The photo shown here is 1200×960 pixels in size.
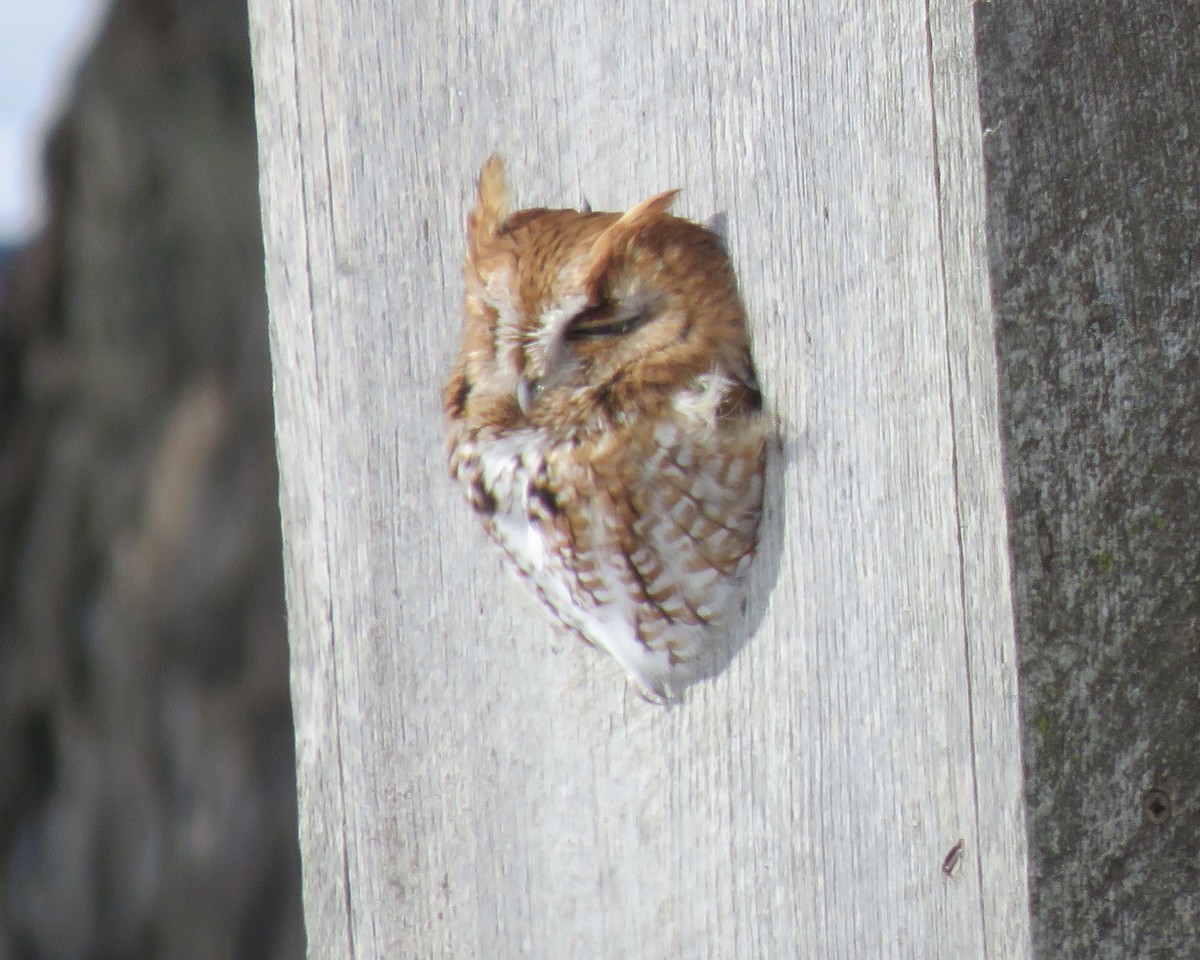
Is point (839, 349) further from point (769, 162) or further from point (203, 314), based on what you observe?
point (203, 314)

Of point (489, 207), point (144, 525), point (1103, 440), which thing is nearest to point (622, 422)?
point (489, 207)

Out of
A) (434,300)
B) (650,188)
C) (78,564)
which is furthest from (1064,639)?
(78,564)

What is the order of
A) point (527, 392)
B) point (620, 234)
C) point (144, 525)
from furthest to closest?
1. point (144, 525)
2. point (527, 392)
3. point (620, 234)

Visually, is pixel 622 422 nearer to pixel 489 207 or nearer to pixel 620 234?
pixel 620 234

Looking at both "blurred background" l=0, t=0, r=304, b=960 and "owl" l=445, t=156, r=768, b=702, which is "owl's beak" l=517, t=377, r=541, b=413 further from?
"blurred background" l=0, t=0, r=304, b=960

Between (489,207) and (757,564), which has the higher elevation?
(489,207)
